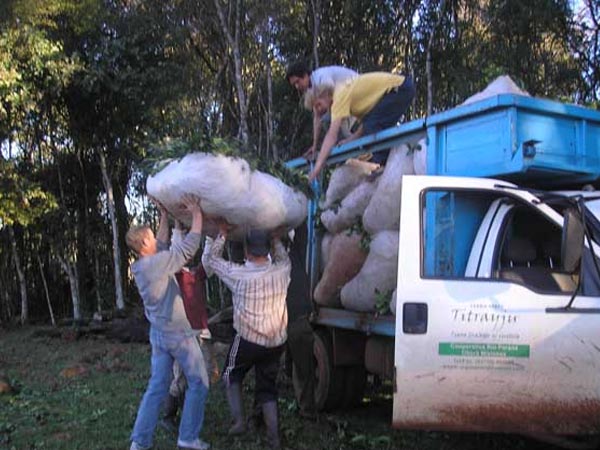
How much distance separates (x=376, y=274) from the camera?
556cm

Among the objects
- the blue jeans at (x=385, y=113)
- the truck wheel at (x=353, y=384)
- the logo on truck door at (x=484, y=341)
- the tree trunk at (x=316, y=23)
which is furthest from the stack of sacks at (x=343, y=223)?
the tree trunk at (x=316, y=23)

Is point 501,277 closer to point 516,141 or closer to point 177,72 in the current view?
point 516,141

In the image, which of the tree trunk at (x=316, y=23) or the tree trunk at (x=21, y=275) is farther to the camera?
the tree trunk at (x=21, y=275)

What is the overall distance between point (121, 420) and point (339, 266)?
237 centimetres

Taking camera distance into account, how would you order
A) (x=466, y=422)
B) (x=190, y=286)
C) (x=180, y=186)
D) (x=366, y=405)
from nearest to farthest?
1. (x=466, y=422)
2. (x=180, y=186)
3. (x=190, y=286)
4. (x=366, y=405)

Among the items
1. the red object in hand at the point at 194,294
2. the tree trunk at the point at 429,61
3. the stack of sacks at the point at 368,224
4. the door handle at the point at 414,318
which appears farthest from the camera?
the tree trunk at the point at 429,61

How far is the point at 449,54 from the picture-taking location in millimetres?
13109

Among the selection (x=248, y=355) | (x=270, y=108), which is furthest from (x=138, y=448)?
(x=270, y=108)

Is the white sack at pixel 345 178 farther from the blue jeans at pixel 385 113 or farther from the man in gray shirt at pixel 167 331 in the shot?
the man in gray shirt at pixel 167 331

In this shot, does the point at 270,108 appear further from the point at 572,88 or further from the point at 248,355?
the point at 248,355

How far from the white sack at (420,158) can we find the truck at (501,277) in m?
0.09

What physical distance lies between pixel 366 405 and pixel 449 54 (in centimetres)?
793

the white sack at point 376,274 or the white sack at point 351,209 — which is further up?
the white sack at point 351,209

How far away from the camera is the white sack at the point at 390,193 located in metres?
5.50
